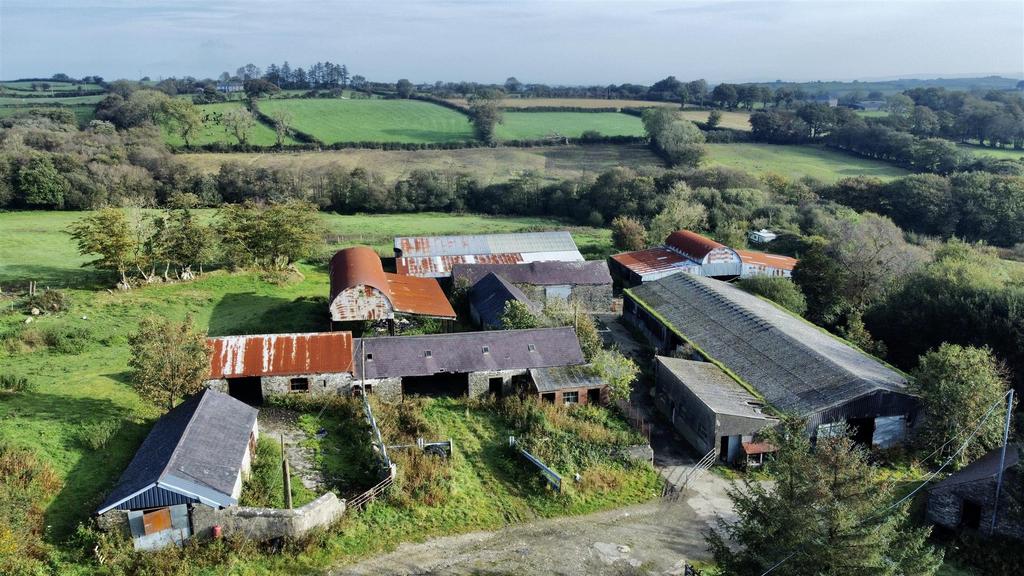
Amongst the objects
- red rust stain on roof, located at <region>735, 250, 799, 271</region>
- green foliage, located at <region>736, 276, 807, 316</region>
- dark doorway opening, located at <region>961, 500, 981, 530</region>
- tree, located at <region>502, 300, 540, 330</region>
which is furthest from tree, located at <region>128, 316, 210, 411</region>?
red rust stain on roof, located at <region>735, 250, 799, 271</region>

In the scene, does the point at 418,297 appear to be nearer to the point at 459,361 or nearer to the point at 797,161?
the point at 459,361

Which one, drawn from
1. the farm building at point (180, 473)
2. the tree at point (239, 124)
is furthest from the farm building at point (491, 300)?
the tree at point (239, 124)

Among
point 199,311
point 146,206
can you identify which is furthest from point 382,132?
point 199,311

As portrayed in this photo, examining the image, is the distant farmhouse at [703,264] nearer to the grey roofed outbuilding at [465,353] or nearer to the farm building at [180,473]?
the grey roofed outbuilding at [465,353]

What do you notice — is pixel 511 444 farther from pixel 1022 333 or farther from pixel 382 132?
pixel 382 132

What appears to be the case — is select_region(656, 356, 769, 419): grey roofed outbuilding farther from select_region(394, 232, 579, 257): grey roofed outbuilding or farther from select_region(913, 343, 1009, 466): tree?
select_region(394, 232, 579, 257): grey roofed outbuilding

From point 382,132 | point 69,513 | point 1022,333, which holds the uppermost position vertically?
point 382,132

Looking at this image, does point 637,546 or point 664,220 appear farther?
point 664,220
